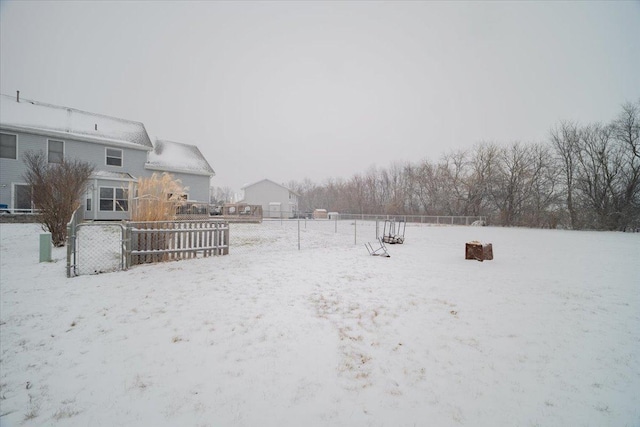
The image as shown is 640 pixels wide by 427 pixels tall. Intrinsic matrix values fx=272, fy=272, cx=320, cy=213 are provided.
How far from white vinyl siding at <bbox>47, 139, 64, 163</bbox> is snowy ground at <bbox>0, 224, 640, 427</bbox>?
55.7 ft

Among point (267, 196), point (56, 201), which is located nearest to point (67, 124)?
point (56, 201)

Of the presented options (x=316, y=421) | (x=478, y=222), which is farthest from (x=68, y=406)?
(x=478, y=222)

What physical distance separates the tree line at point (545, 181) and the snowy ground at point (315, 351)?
2578 cm

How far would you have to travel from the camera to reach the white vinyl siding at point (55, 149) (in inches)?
728

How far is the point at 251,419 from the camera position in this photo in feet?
7.99

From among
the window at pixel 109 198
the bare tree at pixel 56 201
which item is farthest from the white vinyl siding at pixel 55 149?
the bare tree at pixel 56 201

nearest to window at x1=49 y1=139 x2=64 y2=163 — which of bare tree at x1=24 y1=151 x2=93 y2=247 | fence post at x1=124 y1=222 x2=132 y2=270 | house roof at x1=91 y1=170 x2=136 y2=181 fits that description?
house roof at x1=91 y1=170 x2=136 y2=181

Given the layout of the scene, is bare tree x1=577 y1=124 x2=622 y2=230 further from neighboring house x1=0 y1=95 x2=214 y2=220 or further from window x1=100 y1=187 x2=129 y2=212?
window x1=100 y1=187 x2=129 y2=212

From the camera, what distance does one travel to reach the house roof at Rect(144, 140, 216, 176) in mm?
23141

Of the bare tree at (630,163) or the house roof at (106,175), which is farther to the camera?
the bare tree at (630,163)

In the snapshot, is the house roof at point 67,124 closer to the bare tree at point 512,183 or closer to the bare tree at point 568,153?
the bare tree at point 512,183

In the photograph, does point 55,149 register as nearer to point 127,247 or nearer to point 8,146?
point 8,146

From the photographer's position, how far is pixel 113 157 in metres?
20.9

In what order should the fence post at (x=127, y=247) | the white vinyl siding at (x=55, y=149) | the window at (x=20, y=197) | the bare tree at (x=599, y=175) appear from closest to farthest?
the fence post at (x=127, y=247), the window at (x=20, y=197), the white vinyl siding at (x=55, y=149), the bare tree at (x=599, y=175)
